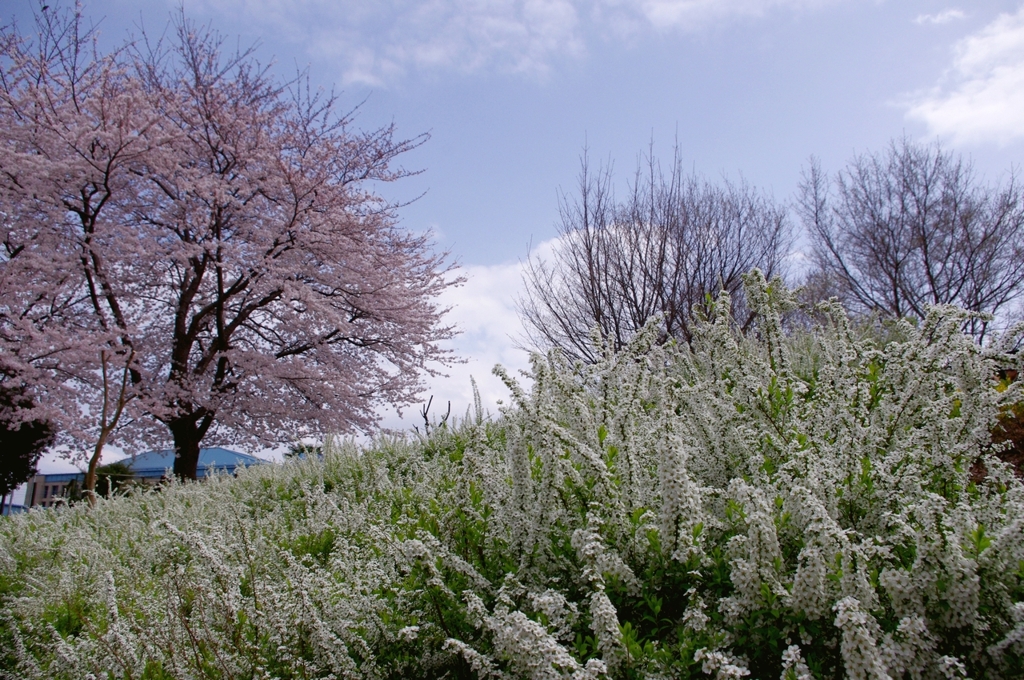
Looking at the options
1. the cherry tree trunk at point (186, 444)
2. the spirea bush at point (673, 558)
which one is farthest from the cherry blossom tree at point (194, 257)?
the spirea bush at point (673, 558)

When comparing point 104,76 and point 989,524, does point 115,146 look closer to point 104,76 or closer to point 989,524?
point 104,76

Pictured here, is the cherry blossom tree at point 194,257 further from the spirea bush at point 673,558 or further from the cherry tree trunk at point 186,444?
the spirea bush at point 673,558

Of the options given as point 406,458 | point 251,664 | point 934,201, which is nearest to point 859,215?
point 934,201

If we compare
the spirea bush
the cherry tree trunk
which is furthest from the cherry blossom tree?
the spirea bush

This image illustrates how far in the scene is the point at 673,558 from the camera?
212cm

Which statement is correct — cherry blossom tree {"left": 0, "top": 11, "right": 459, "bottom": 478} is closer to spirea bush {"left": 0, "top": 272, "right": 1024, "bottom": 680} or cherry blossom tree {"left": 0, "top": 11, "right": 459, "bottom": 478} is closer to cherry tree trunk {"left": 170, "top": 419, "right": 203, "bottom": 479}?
cherry tree trunk {"left": 170, "top": 419, "right": 203, "bottom": 479}

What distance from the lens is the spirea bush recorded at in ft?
5.83

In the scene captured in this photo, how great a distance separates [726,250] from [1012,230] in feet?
33.4

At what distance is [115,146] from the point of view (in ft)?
35.6

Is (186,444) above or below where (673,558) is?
above

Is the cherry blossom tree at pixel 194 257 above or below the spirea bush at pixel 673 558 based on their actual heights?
above

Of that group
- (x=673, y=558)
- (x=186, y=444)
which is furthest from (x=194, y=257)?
(x=673, y=558)

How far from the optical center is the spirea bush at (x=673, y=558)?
1777mm

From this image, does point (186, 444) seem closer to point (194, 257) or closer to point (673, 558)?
point (194, 257)
